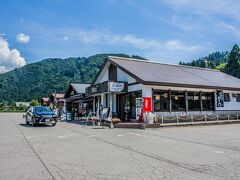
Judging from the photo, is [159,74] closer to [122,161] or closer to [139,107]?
[139,107]

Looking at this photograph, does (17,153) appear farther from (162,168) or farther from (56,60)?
(56,60)

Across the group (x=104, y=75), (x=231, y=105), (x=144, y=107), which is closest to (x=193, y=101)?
(x=231, y=105)

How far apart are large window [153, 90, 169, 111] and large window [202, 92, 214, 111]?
4.71 m

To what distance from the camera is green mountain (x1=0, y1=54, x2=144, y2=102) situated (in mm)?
109188

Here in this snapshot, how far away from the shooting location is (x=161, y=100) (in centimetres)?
2223

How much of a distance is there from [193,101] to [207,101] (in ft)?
6.78

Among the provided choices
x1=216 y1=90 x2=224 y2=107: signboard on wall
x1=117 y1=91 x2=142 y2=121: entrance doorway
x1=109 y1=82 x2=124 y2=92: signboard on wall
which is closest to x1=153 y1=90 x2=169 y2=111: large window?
x1=117 y1=91 x2=142 y2=121: entrance doorway

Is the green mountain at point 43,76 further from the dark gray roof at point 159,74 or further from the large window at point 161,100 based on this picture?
the large window at point 161,100

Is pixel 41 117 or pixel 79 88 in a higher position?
pixel 79 88

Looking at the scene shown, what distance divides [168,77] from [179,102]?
7.84 feet

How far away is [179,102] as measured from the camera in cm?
2347

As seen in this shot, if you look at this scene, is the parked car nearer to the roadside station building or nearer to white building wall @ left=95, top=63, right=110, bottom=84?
the roadside station building

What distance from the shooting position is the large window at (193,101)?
950 inches

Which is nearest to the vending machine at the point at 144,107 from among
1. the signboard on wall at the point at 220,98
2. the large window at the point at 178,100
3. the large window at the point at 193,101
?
the large window at the point at 178,100
